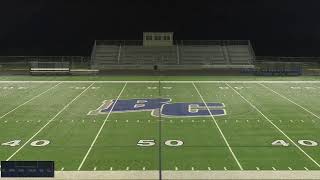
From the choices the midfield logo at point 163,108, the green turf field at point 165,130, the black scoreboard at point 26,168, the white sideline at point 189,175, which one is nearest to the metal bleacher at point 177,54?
the green turf field at point 165,130

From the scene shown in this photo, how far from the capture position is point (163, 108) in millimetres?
22156

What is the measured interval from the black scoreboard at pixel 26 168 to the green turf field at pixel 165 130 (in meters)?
2.66

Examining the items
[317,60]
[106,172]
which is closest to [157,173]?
[106,172]

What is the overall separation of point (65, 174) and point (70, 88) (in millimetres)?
17723

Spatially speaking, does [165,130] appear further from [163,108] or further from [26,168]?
[26,168]

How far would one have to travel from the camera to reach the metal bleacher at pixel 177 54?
47.1m

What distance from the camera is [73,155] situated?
46.6ft

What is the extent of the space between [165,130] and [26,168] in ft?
26.1

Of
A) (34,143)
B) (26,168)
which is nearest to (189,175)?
(26,168)

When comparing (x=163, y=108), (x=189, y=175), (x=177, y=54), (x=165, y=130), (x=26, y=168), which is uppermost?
(x=177, y=54)

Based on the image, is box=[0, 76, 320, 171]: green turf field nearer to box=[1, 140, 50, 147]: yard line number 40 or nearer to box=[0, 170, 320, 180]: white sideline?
box=[1, 140, 50, 147]: yard line number 40

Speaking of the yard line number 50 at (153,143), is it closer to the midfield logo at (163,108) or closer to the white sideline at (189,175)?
the white sideline at (189,175)

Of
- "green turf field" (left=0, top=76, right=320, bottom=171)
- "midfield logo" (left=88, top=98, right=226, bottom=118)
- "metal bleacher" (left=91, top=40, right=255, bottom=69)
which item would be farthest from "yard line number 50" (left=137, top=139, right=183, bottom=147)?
"metal bleacher" (left=91, top=40, right=255, bottom=69)

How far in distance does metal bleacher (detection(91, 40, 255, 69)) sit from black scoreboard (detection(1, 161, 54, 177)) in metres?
35.7
